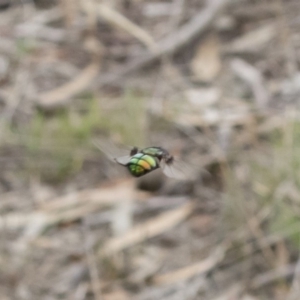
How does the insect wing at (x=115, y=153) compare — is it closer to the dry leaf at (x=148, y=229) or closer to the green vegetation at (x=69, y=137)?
the dry leaf at (x=148, y=229)

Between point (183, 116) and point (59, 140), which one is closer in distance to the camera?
point (59, 140)

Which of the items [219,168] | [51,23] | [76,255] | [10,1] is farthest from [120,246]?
[10,1]

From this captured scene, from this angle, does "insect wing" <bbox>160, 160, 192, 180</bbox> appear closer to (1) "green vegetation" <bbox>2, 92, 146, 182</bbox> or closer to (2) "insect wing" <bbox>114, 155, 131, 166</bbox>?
(2) "insect wing" <bbox>114, 155, 131, 166</bbox>

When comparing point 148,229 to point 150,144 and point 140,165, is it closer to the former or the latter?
point 150,144

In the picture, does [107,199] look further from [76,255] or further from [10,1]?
[10,1]

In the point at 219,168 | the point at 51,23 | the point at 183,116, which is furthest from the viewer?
the point at 51,23

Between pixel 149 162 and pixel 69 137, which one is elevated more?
pixel 69 137

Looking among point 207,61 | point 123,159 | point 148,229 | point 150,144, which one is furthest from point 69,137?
point 123,159
